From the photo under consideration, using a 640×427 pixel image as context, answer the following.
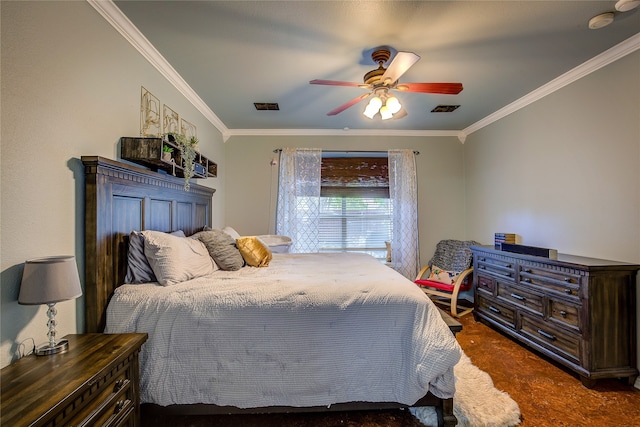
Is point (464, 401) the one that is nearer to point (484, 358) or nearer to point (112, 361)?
point (484, 358)

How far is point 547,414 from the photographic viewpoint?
177 cm

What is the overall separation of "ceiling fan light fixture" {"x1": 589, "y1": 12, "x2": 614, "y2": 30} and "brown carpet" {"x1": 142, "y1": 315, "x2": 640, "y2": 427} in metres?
2.53

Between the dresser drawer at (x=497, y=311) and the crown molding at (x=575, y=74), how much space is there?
2222mm

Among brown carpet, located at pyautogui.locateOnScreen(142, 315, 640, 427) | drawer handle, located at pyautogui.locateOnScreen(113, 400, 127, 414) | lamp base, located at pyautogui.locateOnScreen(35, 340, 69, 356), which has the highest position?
lamp base, located at pyautogui.locateOnScreen(35, 340, 69, 356)

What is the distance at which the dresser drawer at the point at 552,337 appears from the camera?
7.02ft

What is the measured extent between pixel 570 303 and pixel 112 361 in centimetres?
301

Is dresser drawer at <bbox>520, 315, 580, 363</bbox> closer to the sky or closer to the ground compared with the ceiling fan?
closer to the ground

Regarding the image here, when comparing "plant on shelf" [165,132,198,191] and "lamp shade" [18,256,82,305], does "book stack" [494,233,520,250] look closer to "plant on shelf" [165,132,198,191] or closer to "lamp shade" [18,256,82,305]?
"plant on shelf" [165,132,198,191]

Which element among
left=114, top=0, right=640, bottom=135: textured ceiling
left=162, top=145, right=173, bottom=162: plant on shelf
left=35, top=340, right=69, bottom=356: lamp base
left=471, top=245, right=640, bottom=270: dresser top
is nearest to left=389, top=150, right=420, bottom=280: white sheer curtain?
left=114, top=0, right=640, bottom=135: textured ceiling

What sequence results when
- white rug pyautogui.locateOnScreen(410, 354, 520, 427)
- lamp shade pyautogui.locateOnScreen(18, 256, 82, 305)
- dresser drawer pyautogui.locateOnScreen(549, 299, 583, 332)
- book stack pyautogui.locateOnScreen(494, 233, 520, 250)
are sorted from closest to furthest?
lamp shade pyautogui.locateOnScreen(18, 256, 82, 305) < white rug pyautogui.locateOnScreen(410, 354, 520, 427) < dresser drawer pyautogui.locateOnScreen(549, 299, 583, 332) < book stack pyautogui.locateOnScreen(494, 233, 520, 250)

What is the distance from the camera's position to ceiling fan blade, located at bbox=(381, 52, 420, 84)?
1.73m

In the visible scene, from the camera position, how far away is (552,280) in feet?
7.61

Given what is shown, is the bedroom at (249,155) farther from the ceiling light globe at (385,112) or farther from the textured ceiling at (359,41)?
the ceiling light globe at (385,112)

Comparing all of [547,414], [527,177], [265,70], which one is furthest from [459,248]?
[265,70]
